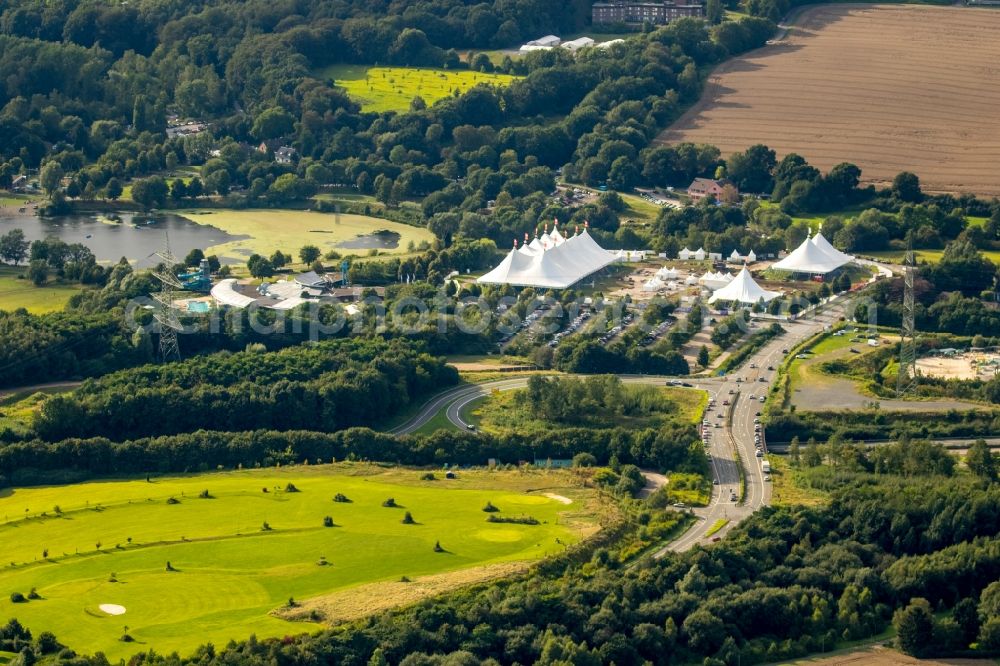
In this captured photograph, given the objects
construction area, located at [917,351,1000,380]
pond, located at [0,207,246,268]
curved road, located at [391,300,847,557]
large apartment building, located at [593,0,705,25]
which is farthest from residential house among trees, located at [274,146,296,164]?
construction area, located at [917,351,1000,380]

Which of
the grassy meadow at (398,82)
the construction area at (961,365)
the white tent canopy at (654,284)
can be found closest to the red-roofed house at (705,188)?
the white tent canopy at (654,284)

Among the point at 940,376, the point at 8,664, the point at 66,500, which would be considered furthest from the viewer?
the point at 940,376

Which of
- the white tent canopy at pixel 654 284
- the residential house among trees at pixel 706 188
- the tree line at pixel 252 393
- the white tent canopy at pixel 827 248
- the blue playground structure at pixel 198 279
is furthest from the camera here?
the residential house among trees at pixel 706 188

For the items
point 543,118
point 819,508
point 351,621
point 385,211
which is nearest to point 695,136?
point 543,118

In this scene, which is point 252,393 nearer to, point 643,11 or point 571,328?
point 571,328

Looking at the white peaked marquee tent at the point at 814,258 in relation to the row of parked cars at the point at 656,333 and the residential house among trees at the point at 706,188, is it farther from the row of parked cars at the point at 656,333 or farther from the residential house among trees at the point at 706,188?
the residential house among trees at the point at 706,188

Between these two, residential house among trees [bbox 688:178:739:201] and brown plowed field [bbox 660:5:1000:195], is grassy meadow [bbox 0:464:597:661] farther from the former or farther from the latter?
brown plowed field [bbox 660:5:1000:195]

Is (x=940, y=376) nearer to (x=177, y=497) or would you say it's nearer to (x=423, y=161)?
(x=177, y=497)
